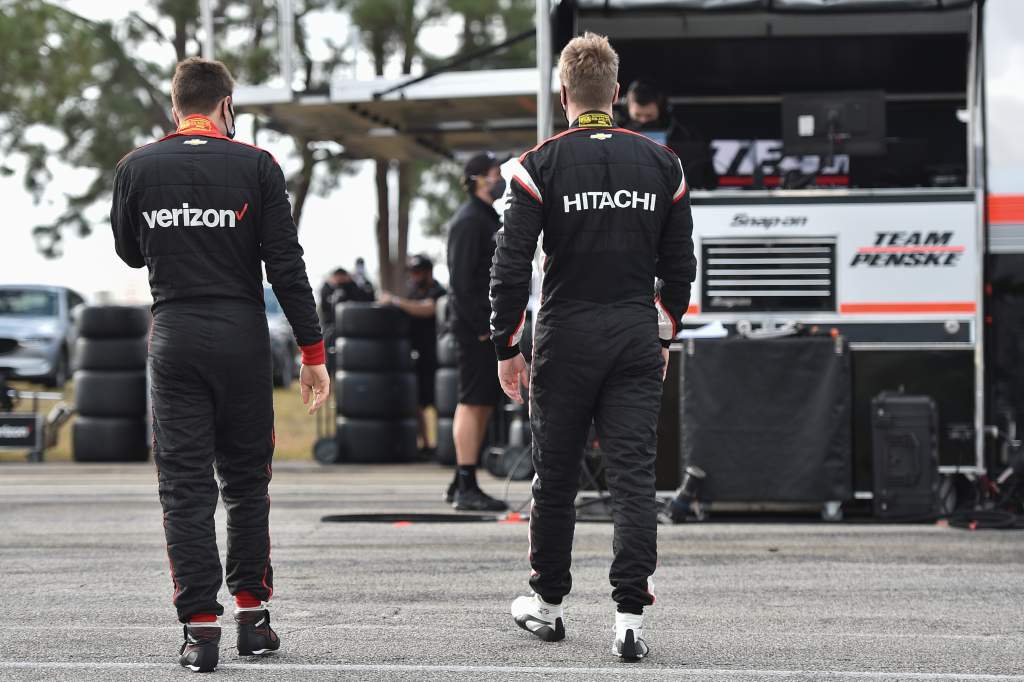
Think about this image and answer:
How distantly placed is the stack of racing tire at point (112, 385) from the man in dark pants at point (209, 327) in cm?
767

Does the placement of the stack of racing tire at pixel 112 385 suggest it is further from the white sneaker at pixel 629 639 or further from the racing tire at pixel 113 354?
the white sneaker at pixel 629 639

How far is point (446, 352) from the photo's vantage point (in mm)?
11258

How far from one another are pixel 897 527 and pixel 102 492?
16.5 ft

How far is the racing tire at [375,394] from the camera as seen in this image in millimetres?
11602

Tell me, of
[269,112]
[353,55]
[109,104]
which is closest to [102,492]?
[269,112]

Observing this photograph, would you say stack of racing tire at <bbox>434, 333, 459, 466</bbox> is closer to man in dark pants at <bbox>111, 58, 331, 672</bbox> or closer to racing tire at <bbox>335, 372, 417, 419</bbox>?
racing tire at <bbox>335, 372, 417, 419</bbox>

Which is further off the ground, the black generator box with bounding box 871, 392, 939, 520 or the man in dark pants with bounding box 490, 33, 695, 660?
the man in dark pants with bounding box 490, 33, 695, 660

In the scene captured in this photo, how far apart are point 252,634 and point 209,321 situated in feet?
3.24

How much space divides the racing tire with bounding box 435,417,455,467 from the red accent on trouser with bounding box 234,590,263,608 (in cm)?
671

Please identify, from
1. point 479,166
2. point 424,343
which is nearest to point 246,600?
point 479,166

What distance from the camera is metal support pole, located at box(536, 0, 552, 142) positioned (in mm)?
8398

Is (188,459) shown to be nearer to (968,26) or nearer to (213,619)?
(213,619)

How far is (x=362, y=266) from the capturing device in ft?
60.0

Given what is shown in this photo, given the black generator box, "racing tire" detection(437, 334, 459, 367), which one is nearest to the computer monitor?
the black generator box
